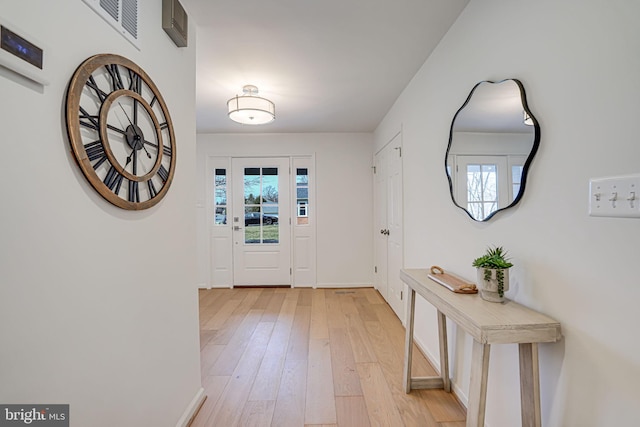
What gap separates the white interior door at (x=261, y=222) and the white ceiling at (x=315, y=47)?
123 cm

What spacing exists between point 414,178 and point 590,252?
1.64 m

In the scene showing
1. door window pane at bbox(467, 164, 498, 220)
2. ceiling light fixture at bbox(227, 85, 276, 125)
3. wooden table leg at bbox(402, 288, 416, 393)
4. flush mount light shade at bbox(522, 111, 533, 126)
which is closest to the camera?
flush mount light shade at bbox(522, 111, 533, 126)

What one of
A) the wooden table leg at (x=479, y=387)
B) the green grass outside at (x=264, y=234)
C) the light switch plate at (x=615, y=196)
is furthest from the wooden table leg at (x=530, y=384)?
the green grass outside at (x=264, y=234)

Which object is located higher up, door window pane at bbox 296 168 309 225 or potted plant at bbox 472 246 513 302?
door window pane at bbox 296 168 309 225

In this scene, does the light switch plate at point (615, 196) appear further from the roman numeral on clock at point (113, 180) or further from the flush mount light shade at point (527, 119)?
the roman numeral on clock at point (113, 180)

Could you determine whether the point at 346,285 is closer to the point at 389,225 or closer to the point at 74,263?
the point at 389,225

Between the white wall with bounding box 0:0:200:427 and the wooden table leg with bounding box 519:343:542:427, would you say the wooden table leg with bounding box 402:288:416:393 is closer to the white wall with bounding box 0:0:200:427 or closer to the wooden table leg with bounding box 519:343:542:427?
the wooden table leg with bounding box 519:343:542:427

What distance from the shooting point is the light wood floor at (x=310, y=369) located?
1652mm

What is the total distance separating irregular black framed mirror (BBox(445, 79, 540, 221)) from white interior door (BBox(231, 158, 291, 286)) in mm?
2894

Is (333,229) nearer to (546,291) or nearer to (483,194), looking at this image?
(483,194)

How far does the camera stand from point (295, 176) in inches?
169

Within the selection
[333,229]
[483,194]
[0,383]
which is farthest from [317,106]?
[0,383]

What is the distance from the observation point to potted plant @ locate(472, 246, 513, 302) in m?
1.20

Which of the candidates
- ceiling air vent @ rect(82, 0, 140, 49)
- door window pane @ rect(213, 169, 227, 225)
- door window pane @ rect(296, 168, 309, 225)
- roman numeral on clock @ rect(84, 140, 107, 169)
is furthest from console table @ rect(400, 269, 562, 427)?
door window pane @ rect(213, 169, 227, 225)
